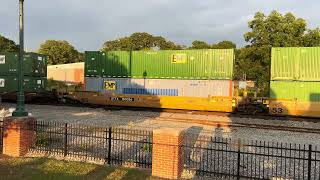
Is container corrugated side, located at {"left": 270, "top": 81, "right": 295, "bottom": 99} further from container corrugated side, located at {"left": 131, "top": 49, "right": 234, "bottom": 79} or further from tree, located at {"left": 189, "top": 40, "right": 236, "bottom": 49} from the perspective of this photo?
tree, located at {"left": 189, "top": 40, "right": 236, "bottom": 49}

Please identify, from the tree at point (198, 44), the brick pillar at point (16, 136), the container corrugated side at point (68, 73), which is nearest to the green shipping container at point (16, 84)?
the brick pillar at point (16, 136)

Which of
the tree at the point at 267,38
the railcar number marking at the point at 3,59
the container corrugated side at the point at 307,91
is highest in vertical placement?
the tree at the point at 267,38

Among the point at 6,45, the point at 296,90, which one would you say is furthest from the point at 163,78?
the point at 6,45

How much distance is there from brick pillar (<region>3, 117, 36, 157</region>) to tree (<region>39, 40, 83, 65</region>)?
78.7 metres

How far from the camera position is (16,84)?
104ft

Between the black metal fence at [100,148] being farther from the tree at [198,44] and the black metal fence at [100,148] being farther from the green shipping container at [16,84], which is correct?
the tree at [198,44]

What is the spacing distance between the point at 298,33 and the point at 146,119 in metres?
28.8

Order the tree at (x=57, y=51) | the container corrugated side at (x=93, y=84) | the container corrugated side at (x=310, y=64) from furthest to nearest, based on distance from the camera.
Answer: the tree at (x=57, y=51) < the container corrugated side at (x=93, y=84) < the container corrugated side at (x=310, y=64)

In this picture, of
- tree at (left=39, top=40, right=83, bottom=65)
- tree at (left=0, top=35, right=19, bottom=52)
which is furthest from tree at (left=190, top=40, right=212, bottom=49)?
tree at (left=0, top=35, right=19, bottom=52)

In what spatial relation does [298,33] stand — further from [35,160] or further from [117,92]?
[35,160]

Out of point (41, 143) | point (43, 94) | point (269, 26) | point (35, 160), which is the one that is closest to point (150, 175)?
point (35, 160)

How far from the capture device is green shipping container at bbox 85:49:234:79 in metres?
26.3

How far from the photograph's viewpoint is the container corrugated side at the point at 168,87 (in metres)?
26.0

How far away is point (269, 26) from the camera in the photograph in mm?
44312
